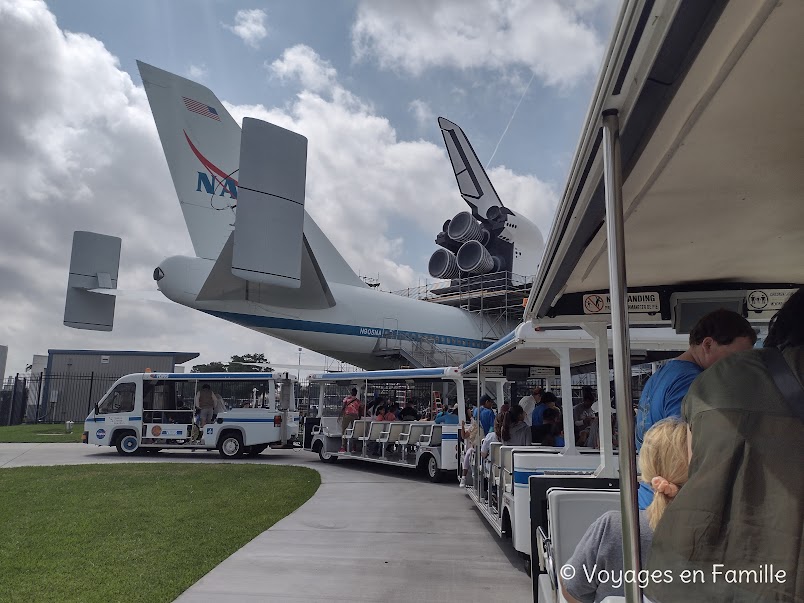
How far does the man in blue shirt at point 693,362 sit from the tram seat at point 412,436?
9162 millimetres

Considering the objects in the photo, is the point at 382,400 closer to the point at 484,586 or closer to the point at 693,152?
the point at 484,586

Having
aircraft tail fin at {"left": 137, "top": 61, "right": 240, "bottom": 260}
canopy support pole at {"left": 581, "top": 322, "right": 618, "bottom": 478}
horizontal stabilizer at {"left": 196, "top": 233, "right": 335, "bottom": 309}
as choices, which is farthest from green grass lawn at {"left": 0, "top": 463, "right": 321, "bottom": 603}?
aircraft tail fin at {"left": 137, "top": 61, "right": 240, "bottom": 260}

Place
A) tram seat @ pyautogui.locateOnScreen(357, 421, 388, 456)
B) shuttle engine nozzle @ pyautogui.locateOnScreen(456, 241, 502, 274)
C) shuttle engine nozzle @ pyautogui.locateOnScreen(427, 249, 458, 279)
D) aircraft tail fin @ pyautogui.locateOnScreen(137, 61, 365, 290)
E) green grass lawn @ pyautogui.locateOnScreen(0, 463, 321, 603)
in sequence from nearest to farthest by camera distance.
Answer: green grass lawn @ pyautogui.locateOnScreen(0, 463, 321, 603)
tram seat @ pyautogui.locateOnScreen(357, 421, 388, 456)
aircraft tail fin @ pyautogui.locateOnScreen(137, 61, 365, 290)
shuttle engine nozzle @ pyautogui.locateOnScreen(456, 241, 502, 274)
shuttle engine nozzle @ pyautogui.locateOnScreen(427, 249, 458, 279)

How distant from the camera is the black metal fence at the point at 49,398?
30.6 m

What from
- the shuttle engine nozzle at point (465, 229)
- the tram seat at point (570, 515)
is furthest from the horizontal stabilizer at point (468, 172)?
the tram seat at point (570, 515)

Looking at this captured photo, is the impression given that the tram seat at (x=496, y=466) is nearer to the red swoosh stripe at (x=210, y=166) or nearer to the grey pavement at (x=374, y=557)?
the grey pavement at (x=374, y=557)

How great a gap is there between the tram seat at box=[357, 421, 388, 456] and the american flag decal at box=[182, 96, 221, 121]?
13.4 meters

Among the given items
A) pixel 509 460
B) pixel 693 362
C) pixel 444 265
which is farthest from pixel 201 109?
pixel 693 362

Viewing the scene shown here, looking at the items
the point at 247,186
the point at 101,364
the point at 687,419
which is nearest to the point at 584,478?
the point at 687,419

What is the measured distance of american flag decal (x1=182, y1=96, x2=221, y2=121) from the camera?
20.1 meters

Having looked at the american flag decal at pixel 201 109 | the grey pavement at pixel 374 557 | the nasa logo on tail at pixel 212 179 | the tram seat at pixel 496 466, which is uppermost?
the american flag decal at pixel 201 109

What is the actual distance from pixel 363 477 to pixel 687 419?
34.8 ft

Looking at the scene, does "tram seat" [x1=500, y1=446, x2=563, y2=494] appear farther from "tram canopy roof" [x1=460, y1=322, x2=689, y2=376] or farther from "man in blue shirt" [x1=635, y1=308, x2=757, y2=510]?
"man in blue shirt" [x1=635, y1=308, x2=757, y2=510]

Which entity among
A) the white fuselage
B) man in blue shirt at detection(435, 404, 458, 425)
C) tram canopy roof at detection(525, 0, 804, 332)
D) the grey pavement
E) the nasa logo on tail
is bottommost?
the grey pavement
